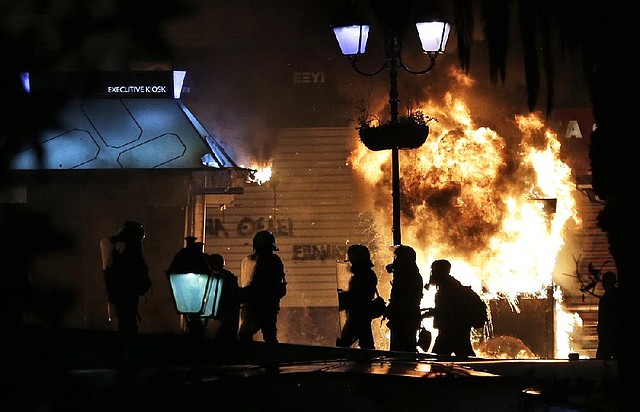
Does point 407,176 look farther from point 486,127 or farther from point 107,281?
point 107,281

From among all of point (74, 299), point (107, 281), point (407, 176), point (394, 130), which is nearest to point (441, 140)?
point (407, 176)

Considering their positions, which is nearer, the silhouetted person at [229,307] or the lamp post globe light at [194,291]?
the lamp post globe light at [194,291]

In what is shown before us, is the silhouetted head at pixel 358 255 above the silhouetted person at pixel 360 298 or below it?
above

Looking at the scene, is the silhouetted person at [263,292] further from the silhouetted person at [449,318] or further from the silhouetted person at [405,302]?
the silhouetted person at [449,318]

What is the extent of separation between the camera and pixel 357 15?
12.9 meters

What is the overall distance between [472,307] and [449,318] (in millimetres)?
271

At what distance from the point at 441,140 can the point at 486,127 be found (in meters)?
1.37

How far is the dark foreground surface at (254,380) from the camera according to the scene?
2676 mm

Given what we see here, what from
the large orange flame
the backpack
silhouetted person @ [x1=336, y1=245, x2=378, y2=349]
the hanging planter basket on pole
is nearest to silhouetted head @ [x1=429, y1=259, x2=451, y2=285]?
the backpack

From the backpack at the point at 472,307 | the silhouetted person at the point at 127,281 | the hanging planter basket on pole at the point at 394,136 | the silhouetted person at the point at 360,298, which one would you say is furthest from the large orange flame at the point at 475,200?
the silhouetted person at the point at 127,281

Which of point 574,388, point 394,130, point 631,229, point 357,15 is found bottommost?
point 574,388

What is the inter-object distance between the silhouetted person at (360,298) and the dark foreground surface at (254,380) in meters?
1.87

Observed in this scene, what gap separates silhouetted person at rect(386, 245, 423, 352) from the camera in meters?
12.0

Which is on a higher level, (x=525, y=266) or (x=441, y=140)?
(x=441, y=140)
